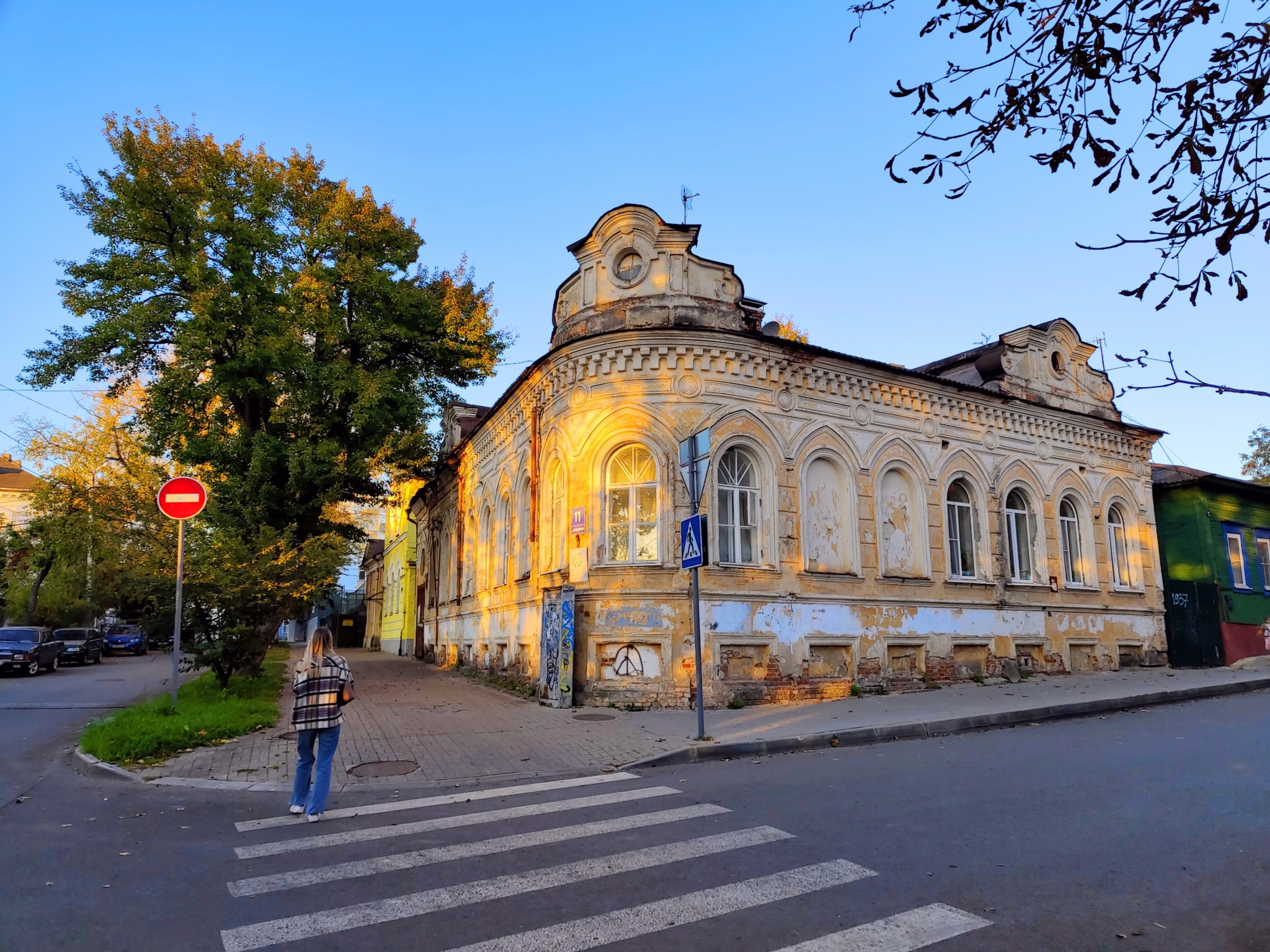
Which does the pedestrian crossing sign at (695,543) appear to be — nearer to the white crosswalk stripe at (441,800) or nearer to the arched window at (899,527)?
the white crosswalk stripe at (441,800)

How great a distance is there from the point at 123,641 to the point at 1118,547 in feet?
149

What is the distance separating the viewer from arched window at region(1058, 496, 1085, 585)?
20.3 meters

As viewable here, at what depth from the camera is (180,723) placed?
10.2 m

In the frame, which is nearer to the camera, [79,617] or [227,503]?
[227,503]

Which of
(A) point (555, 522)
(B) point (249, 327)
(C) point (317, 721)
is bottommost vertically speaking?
(C) point (317, 721)

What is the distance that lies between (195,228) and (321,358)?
4046 mm

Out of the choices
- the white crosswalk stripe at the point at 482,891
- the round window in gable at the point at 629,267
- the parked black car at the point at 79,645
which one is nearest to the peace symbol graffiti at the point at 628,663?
the round window in gable at the point at 629,267

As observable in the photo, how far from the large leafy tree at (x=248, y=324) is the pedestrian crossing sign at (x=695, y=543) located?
10.7 meters

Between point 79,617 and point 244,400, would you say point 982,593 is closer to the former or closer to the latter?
point 244,400

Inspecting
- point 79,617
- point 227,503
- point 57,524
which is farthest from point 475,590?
point 79,617

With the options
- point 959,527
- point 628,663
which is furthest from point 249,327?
point 959,527

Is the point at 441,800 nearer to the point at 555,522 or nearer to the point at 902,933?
the point at 902,933

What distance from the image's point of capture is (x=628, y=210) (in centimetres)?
1500

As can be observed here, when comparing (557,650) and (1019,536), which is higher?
(1019,536)
